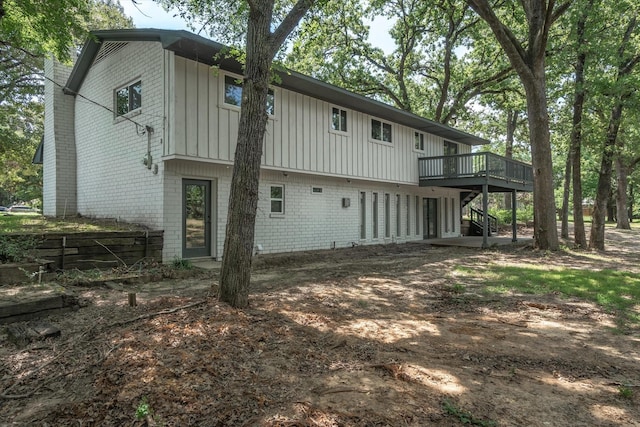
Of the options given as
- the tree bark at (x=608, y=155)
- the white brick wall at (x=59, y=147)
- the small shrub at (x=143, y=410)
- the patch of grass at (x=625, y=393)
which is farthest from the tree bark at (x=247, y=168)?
the tree bark at (x=608, y=155)

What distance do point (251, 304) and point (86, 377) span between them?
239cm

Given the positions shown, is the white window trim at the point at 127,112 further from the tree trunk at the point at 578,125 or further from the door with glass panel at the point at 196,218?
the tree trunk at the point at 578,125

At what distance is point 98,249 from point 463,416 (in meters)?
7.95

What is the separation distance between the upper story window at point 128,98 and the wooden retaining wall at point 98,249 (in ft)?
12.3

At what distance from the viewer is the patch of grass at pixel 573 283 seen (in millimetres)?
6137

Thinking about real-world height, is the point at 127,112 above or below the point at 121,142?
above

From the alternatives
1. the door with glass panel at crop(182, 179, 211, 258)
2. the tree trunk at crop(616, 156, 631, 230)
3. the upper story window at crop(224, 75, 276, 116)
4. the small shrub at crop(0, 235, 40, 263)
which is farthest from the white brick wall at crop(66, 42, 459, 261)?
the tree trunk at crop(616, 156, 631, 230)

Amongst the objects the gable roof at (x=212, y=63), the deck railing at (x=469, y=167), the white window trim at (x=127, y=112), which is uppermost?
the gable roof at (x=212, y=63)

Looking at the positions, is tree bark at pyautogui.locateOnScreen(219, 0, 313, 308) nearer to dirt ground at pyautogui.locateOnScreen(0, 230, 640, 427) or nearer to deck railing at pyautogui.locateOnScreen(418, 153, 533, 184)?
dirt ground at pyautogui.locateOnScreen(0, 230, 640, 427)

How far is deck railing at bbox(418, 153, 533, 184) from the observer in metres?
15.3

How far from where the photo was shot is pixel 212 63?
9453mm

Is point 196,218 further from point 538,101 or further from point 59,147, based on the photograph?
point 538,101

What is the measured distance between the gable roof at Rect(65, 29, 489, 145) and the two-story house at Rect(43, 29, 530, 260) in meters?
0.04

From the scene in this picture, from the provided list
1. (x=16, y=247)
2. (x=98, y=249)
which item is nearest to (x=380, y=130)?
(x=98, y=249)
